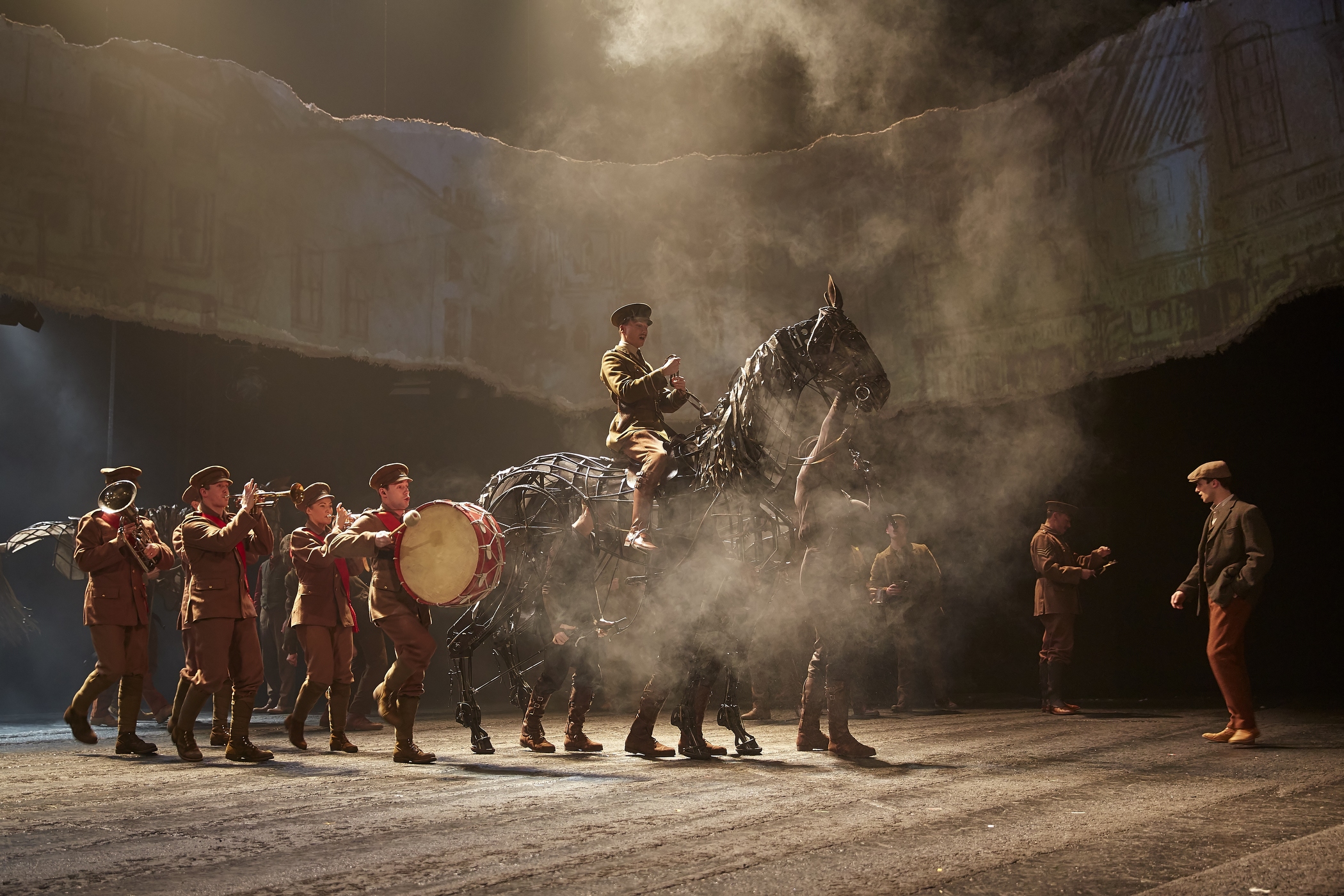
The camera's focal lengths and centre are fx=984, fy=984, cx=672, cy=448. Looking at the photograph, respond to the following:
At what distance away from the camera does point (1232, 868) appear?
10.4ft

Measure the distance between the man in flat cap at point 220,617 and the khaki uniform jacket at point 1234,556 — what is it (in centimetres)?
→ 642

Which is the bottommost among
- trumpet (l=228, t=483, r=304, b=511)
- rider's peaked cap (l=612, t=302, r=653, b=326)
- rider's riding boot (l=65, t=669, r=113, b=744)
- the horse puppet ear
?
rider's riding boot (l=65, t=669, r=113, b=744)

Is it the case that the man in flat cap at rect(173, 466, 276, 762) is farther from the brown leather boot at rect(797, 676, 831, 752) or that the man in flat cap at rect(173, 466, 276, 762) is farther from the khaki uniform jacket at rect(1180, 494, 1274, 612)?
the khaki uniform jacket at rect(1180, 494, 1274, 612)

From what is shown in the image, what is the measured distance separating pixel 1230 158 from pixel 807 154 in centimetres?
461

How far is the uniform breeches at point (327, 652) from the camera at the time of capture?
281 inches

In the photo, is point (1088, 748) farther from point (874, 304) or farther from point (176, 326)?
point (176, 326)

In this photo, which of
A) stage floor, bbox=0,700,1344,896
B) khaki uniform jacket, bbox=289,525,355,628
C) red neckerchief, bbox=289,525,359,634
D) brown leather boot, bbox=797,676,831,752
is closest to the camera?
stage floor, bbox=0,700,1344,896

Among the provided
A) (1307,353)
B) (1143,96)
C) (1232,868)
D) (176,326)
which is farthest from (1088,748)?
(176,326)

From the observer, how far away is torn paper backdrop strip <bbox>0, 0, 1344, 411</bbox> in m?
8.94

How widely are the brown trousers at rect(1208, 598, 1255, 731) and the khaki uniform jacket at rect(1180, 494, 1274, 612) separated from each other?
8 cm

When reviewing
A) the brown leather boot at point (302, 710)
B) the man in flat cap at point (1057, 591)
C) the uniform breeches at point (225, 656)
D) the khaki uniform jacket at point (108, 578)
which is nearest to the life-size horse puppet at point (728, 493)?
the brown leather boot at point (302, 710)

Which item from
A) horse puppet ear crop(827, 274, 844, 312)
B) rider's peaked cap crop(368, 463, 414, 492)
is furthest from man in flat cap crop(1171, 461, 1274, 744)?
rider's peaked cap crop(368, 463, 414, 492)

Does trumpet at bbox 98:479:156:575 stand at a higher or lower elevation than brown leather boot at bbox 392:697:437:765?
higher

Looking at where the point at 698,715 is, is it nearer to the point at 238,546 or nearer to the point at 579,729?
the point at 579,729
